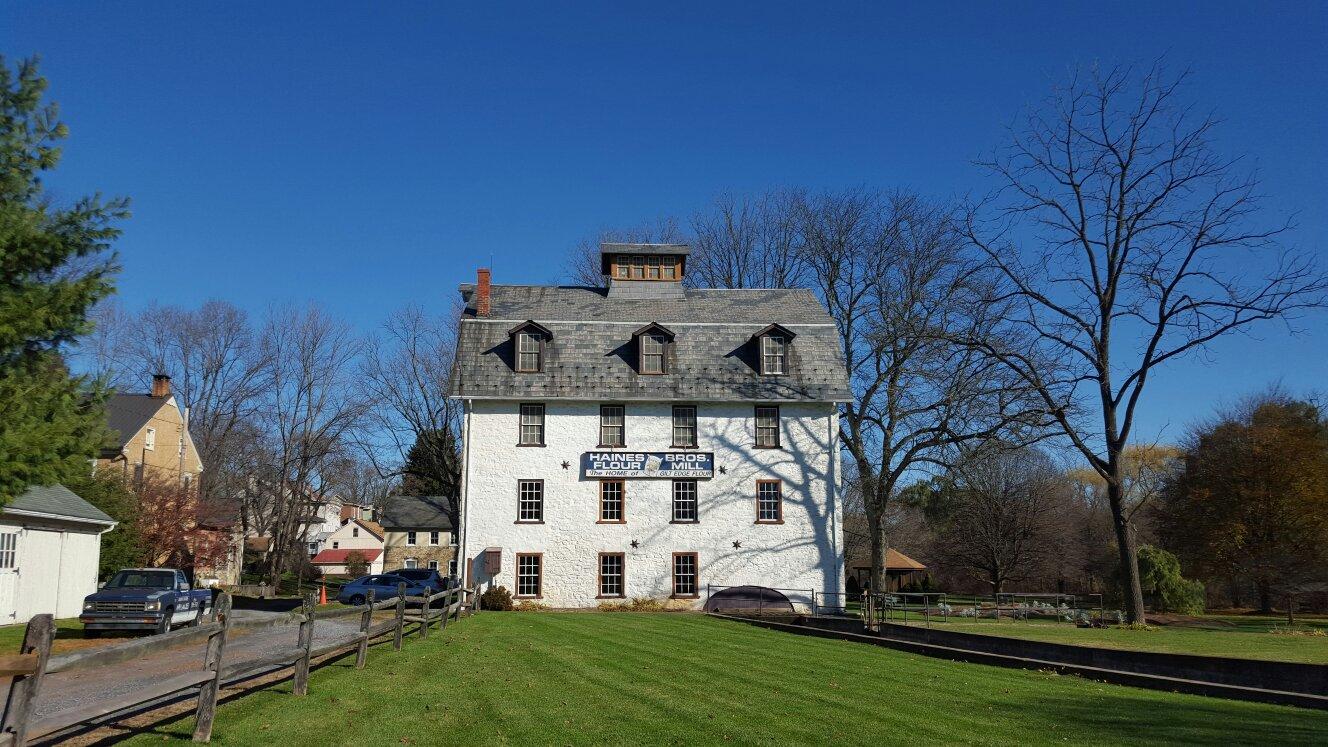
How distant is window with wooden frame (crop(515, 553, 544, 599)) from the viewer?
3322 centimetres

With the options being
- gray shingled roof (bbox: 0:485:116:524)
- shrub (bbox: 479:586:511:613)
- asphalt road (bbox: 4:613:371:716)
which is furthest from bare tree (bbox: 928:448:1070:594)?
gray shingled roof (bbox: 0:485:116:524)

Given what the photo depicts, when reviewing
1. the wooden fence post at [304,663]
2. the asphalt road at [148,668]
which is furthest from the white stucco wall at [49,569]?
the wooden fence post at [304,663]

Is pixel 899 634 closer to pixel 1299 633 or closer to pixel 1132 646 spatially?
pixel 1132 646

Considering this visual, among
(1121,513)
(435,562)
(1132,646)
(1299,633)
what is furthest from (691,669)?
(435,562)

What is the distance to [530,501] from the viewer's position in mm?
33750

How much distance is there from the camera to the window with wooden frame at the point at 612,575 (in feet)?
109

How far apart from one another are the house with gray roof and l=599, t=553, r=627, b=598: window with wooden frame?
49mm

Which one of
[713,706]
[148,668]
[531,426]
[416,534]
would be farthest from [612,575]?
[416,534]

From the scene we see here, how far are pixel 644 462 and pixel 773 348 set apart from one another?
637 cm

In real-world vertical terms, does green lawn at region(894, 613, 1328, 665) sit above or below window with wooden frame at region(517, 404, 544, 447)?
below

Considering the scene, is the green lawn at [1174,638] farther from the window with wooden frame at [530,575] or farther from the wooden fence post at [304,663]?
the wooden fence post at [304,663]

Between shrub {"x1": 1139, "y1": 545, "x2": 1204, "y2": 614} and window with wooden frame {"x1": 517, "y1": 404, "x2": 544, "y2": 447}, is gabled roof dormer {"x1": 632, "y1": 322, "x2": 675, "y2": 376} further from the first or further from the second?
shrub {"x1": 1139, "y1": 545, "x2": 1204, "y2": 614}

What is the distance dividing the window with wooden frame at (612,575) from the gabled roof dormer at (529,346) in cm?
711

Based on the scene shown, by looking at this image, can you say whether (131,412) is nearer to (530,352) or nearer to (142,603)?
(530,352)
